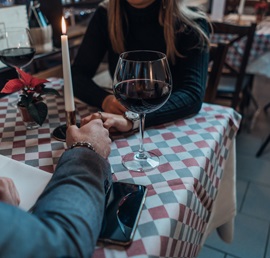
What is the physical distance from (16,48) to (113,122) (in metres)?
0.45

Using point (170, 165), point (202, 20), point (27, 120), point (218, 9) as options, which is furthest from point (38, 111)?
point (218, 9)

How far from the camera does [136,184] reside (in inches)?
24.0

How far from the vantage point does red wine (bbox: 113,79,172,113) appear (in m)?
0.64

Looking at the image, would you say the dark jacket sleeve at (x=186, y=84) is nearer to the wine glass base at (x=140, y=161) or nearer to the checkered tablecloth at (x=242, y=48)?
the wine glass base at (x=140, y=161)

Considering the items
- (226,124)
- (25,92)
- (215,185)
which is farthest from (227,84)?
(25,92)

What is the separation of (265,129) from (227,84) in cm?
57

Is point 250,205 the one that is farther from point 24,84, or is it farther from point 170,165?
point 24,84

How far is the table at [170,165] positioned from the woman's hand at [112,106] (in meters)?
0.07

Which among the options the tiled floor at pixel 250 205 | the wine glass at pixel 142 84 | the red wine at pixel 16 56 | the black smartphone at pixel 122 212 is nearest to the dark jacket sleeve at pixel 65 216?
the black smartphone at pixel 122 212

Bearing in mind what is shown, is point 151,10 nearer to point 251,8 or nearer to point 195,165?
point 195,165

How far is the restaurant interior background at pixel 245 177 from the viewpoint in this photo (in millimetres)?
1308

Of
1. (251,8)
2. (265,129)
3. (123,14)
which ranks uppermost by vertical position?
(123,14)

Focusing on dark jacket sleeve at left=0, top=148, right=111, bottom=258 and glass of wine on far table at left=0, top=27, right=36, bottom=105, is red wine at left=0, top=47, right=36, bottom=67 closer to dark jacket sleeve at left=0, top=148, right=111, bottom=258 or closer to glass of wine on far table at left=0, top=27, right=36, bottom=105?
glass of wine on far table at left=0, top=27, right=36, bottom=105

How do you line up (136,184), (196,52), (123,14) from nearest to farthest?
1. (136,184)
2. (196,52)
3. (123,14)
